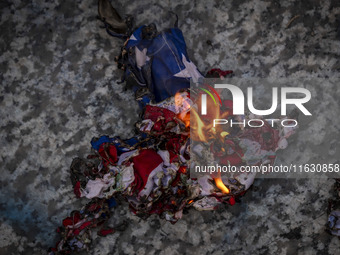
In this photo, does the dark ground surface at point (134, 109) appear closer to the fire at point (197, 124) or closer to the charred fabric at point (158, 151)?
the charred fabric at point (158, 151)

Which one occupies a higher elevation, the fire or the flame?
the fire

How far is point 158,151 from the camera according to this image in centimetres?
315

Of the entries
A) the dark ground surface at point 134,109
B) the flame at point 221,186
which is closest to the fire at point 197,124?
the flame at point 221,186

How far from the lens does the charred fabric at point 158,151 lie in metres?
2.98

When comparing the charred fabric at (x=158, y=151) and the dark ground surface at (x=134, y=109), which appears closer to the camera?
the charred fabric at (x=158, y=151)

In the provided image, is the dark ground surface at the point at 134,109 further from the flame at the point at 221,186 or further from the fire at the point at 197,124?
the fire at the point at 197,124

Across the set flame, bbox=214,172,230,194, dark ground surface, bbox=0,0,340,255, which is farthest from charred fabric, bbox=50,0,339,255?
dark ground surface, bbox=0,0,340,255

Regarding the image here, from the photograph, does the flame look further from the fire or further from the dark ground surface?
the dark ground surface

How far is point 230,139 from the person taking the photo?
2992 millimetres

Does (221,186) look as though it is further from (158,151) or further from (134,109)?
(134,109)

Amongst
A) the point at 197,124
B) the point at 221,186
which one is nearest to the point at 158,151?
the point at 197,124

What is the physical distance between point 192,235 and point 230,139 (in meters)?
1.13

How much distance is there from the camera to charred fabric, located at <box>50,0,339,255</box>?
298cm

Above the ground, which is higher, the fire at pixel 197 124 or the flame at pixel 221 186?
the fire at pixel 197 124
